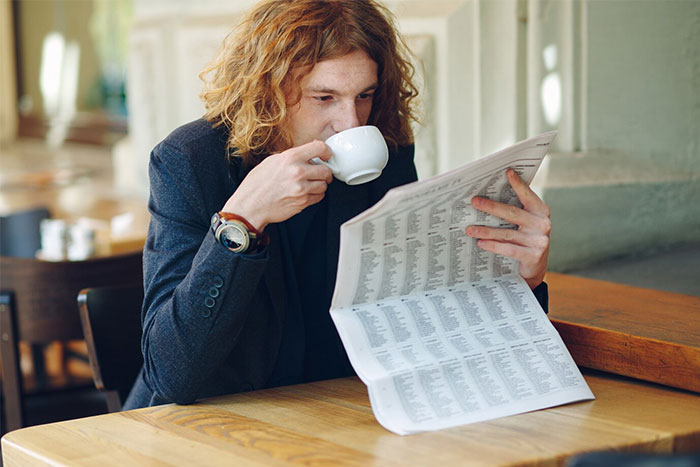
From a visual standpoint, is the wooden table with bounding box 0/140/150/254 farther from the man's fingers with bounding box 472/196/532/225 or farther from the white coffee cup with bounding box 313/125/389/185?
the man's fingers with bounding box 472/196/532/225

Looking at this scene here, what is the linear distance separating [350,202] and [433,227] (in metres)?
0.37

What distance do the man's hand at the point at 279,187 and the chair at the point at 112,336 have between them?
1.69ft

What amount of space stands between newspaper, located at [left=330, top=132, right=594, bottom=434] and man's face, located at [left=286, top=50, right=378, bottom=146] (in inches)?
9.6

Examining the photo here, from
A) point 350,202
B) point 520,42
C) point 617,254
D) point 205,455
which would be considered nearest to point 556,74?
point 520,42

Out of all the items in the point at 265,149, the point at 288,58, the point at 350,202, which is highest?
the point at 288,58

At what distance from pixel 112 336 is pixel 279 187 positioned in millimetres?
599

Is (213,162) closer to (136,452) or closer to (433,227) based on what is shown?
(433,227)

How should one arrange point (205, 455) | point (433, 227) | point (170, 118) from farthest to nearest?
point (170, 118)
point (433, 227)
point (205, 455)

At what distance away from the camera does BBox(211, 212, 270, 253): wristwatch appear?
3.92 feet

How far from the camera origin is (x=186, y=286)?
1223 mm

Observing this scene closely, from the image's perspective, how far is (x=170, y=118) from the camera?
3.56 meters

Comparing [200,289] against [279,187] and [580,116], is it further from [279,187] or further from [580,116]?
[580,116]

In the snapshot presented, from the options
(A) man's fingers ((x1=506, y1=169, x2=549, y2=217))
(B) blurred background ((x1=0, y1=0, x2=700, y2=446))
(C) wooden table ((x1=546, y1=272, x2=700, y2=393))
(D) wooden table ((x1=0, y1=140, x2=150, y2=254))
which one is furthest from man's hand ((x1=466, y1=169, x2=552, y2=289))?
(D) wooden table ((x1=0, y1=140, x2=150, y2=254))

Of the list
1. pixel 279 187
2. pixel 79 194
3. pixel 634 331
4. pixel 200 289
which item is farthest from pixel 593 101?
pixel 79 194
